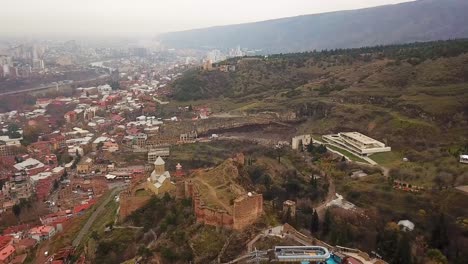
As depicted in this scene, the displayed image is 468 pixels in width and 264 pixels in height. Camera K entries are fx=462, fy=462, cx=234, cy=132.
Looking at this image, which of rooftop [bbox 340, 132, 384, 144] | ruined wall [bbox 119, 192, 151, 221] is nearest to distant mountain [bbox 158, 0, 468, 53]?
rooftop [bbox 340, 132, 384, 144]

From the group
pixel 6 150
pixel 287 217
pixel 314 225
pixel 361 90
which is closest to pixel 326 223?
pixel 314 225

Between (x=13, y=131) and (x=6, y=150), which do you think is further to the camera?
(x=13, y=131)

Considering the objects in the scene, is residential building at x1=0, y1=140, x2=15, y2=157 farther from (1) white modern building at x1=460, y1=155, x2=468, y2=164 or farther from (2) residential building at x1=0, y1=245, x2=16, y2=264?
(1) white modern building at x1=460, y1=155, x2=468, y2=164

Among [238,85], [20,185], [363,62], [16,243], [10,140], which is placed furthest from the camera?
[238,85]

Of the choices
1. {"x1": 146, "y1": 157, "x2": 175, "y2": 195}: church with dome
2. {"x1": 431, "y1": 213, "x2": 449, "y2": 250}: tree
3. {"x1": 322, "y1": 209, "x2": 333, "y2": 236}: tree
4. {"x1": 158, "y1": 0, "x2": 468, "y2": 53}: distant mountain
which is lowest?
{"x1": 431, "y1": 213, "x2": 449, "y2": 250}: tree

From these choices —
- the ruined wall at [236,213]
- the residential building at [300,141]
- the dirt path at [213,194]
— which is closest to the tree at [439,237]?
the ruined wall at [236,213]

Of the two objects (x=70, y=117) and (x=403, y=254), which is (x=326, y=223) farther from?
(x=70, y=117)

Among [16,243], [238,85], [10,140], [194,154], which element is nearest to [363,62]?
[238,85]

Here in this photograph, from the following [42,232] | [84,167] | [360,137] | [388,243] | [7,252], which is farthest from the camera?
[84,167]

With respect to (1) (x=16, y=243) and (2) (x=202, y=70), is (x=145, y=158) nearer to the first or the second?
(1) (x=16, y=243)
